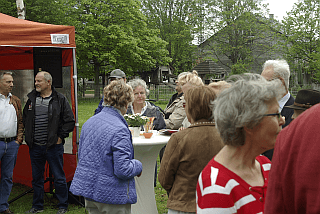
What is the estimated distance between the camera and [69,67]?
16.7ft

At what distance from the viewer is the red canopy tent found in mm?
4199

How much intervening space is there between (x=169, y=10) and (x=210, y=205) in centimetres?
3983

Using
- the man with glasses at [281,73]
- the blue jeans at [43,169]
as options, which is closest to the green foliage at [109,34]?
the blue jeans at [43,169]

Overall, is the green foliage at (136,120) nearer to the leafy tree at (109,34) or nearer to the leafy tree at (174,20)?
the leafy tree at (109,34)

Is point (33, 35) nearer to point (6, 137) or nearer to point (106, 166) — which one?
point (6, 137)

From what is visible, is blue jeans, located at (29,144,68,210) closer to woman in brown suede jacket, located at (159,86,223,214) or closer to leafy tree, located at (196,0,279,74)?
woman in brown suede jacket, located at (159,86,223,214)

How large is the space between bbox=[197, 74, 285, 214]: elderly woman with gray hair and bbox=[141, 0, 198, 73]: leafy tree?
3765 cm

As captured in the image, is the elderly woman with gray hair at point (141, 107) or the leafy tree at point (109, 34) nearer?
the elderly woman with gray hair at point (141, 107)

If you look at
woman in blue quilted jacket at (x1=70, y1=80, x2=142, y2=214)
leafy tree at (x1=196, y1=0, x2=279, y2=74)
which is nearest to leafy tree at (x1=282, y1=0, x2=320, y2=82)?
leafy tree at (x1=196, y1=0, x2=279, y2=74)

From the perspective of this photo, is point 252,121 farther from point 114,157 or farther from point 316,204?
point 114,157

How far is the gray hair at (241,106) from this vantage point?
1.41 m

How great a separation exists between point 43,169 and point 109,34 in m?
25.2

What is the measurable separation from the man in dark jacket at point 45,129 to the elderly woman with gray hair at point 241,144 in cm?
341

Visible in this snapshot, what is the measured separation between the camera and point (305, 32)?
104 ft
